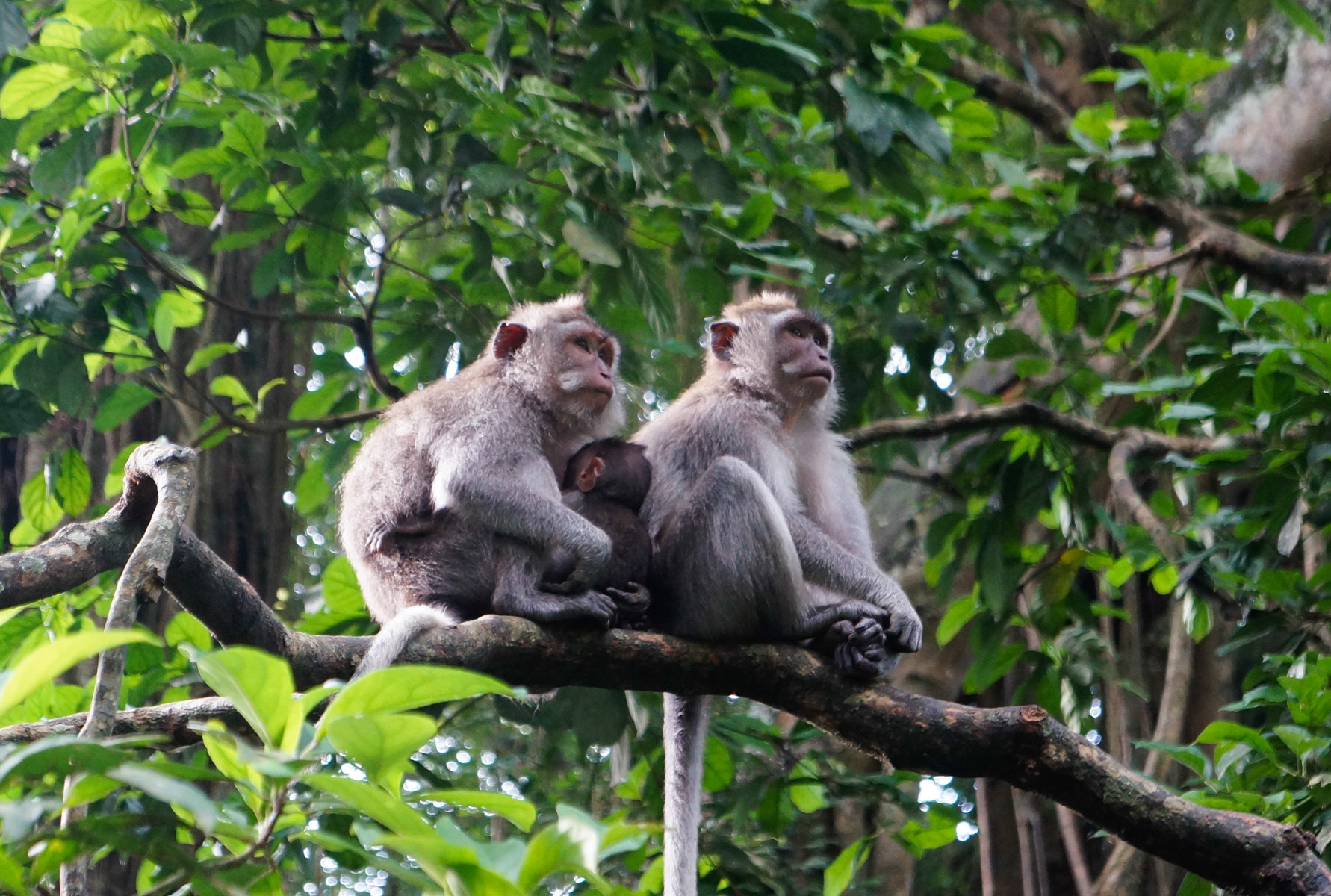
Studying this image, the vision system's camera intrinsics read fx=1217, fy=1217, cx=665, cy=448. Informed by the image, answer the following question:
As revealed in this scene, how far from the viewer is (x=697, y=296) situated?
5.07m

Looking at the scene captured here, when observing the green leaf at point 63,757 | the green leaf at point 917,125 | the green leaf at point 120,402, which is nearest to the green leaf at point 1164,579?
the green leaf at point 917,125

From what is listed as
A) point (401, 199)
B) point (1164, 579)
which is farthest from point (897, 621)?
point (401, 199)

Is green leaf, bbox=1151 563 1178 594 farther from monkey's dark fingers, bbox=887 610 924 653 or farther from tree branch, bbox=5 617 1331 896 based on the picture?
tree branch, bbox=5 617 1331 896

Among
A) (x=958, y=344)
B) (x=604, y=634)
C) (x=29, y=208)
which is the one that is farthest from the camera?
(x=958, y=344)

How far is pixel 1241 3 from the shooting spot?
830cm

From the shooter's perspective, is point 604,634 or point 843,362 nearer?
point 604,634

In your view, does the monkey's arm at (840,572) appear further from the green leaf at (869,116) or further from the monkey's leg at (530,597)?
the green leaf at (869,116)

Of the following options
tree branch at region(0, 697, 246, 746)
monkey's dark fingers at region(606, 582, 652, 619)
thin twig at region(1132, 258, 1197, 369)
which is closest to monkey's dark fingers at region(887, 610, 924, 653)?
monkey's dark fingers at region(606, 582, 652, 619)

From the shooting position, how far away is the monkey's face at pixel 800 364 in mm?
4953

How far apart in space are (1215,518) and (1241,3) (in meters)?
5.29

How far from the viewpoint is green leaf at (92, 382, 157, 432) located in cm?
479

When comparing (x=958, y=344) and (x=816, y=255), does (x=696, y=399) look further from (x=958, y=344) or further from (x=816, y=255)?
(x=958, y=344)

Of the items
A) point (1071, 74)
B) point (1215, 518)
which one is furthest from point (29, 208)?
point (1071, 74)

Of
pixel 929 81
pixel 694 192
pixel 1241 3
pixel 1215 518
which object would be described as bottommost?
pixel 1215 518
